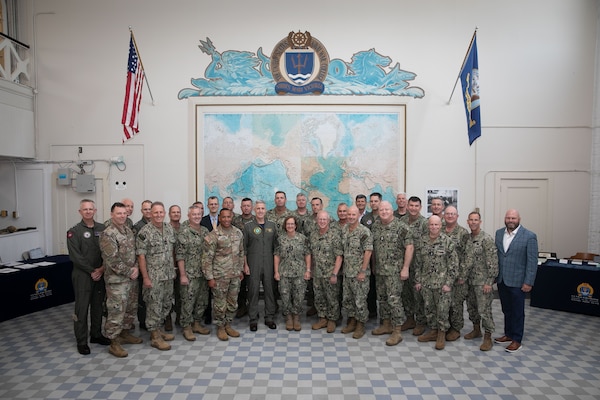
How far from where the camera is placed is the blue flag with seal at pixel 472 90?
6.40m

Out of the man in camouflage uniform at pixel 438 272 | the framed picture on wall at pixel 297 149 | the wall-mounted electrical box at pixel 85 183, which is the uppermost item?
the framed picture on wall at pixel 297 149

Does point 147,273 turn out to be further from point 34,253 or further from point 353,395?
point 34,253

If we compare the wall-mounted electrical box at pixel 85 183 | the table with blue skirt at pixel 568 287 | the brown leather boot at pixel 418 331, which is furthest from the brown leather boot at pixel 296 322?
the wall-mounted electrical box at pixel 85 183

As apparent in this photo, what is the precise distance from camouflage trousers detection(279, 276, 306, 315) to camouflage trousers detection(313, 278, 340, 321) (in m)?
0.20

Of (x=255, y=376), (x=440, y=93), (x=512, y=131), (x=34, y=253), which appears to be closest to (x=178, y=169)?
(x=34, y=253)

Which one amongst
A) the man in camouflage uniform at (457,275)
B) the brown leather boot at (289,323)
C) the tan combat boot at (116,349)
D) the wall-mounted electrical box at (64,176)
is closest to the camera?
the tan combat boot at (116,349)

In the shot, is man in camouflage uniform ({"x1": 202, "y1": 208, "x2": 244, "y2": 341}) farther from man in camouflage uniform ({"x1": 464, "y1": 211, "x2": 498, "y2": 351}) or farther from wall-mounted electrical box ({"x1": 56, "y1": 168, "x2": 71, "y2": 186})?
wall-mounted electrical box ({"x1": 56, "y1": 168, "x2": 71, "y2": 186})

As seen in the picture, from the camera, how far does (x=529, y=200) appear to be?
24.5ft

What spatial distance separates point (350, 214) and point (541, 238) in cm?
483

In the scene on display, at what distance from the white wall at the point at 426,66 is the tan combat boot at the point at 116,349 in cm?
347

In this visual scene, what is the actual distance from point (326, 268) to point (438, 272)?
4.63ft

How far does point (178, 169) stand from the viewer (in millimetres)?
7551

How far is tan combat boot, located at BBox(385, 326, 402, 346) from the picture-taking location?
15.6 feet

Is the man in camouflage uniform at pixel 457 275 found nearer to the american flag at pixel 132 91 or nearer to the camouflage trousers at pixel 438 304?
the camouflage trousers at pixel 438 304
